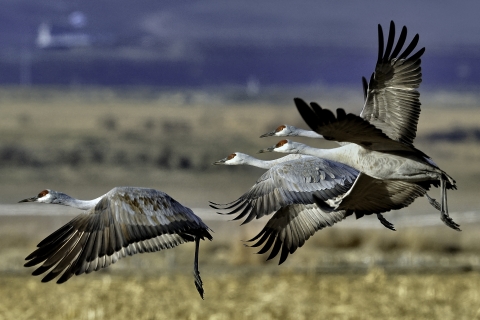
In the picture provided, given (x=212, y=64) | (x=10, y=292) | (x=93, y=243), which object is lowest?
(x=212, y=64)

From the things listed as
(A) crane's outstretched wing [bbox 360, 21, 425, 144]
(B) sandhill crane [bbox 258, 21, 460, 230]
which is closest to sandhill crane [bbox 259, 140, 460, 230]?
(B) sandhill crane [bbox 258, 21, 460, 230]

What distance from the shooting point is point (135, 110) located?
190ft

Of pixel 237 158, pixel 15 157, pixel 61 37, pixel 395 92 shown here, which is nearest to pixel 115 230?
pixel 237 158

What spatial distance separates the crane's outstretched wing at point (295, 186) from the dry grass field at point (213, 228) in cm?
906

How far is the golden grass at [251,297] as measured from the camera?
56.9 ft

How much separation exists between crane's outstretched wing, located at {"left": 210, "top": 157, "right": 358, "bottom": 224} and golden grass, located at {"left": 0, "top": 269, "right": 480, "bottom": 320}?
906 cm

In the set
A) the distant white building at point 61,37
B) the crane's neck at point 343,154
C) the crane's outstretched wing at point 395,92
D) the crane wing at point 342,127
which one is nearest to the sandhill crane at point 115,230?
the crane's neck at point 343,154

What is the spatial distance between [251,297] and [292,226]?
10.2 meters

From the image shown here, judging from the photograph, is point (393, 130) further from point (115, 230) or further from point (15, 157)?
point (15, 157)

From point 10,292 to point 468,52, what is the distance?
7576 cm

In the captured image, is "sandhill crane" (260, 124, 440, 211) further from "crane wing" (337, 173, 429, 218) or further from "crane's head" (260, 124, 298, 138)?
"crane wing" (337, 173, 429, 218)

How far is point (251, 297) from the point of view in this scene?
18.1m

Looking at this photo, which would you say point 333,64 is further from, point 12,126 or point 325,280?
point 325,280

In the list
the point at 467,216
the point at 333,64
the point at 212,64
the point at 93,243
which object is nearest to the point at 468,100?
the point at 333,64
